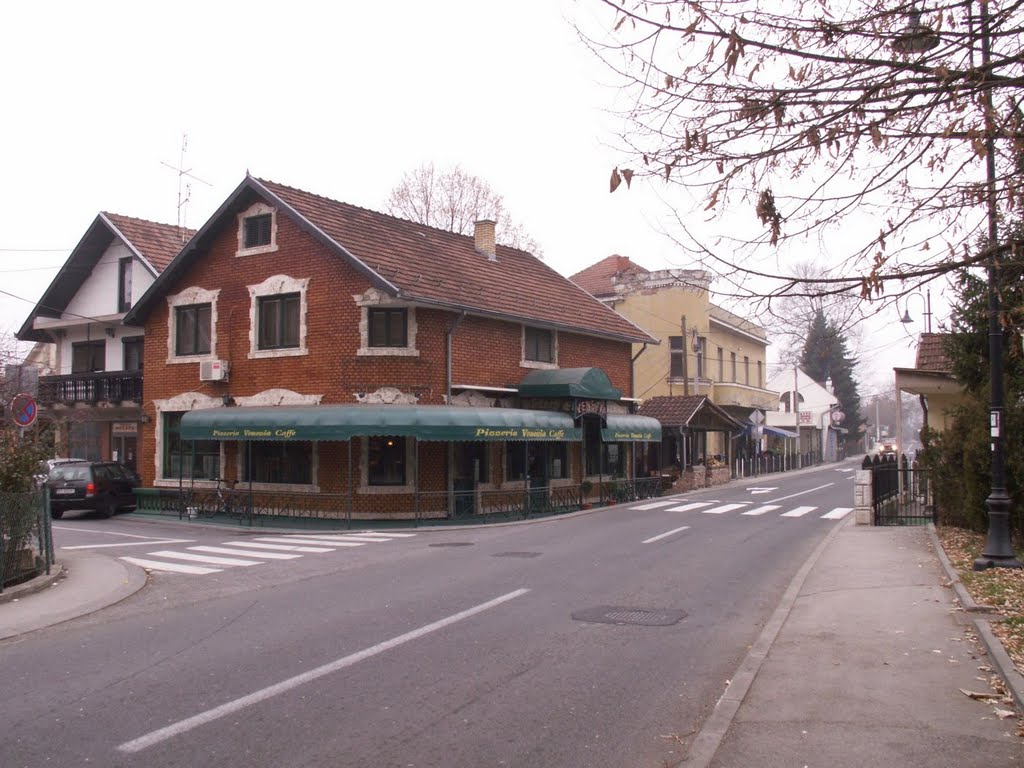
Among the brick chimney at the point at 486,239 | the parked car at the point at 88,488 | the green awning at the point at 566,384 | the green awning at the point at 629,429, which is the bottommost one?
the parked car at the point at 88,488

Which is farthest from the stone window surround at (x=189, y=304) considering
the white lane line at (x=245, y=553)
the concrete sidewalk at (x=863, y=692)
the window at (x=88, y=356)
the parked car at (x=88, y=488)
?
the concrete sidewalk at (x=863, y=692)

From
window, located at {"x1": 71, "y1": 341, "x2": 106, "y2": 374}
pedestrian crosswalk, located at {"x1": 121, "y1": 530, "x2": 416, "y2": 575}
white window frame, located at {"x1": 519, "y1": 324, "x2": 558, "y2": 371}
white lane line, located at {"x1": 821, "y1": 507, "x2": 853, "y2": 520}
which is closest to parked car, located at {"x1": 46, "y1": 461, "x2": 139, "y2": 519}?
pedestrian crosswalk, located at {"x1": 121, "y1": 530, "x2": 416, "y2": 575}

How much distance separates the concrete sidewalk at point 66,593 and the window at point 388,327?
946 cm

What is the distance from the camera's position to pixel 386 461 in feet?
72.1

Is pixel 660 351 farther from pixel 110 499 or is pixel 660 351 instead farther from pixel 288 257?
pixel 110 499

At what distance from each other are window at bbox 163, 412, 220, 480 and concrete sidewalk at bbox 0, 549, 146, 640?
34.4 ft

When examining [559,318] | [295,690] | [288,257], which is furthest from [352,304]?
[295,690]

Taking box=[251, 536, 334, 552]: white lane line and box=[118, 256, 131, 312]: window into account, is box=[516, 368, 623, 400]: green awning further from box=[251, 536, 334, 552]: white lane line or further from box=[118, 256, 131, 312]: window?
box=[118, 256, 131, 312]: window

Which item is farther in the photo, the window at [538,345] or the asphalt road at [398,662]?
the window at [538,345]

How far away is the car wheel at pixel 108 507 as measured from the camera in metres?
23.8

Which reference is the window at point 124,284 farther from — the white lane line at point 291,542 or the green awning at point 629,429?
the green awning at point 629,429

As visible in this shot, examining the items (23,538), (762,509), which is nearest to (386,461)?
(762,509)

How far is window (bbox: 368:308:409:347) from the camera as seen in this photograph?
72.5 feet

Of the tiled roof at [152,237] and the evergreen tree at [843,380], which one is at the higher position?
the tiled roof at [152,237]
